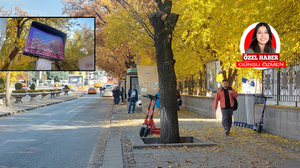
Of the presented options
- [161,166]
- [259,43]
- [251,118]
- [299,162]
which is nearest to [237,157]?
[299,162]

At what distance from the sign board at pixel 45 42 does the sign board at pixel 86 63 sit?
1.85m

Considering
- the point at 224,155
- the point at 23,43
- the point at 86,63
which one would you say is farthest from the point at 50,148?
the point at 86,63

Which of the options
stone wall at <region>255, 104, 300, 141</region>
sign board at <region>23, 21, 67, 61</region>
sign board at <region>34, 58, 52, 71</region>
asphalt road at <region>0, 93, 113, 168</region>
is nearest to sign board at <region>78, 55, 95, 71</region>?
sign board at <region>23, 21, 67, 61</region>

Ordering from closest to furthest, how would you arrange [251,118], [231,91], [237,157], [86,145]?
[237,157] → [86,145] → [231,91] → [251,118]

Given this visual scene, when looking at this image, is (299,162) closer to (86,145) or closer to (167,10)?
(167,10)

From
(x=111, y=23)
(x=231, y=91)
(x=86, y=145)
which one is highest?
(x=111, y=23)

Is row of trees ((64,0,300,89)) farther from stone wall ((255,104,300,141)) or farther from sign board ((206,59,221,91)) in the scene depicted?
stone wall ((255,104,300,141))

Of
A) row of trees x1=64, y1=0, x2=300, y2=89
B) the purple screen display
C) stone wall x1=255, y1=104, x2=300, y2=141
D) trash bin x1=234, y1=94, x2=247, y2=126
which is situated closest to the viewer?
row of trees x1=64, y1=0, x2=300, y2=89

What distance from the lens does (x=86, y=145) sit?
10.9 m

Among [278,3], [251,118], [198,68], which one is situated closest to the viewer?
[278,3]

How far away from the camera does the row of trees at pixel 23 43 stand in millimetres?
25375

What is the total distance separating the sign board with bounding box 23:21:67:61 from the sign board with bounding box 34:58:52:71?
0.47 meters

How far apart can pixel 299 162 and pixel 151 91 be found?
17.3 m

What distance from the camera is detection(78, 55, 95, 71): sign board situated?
27.4 metres
